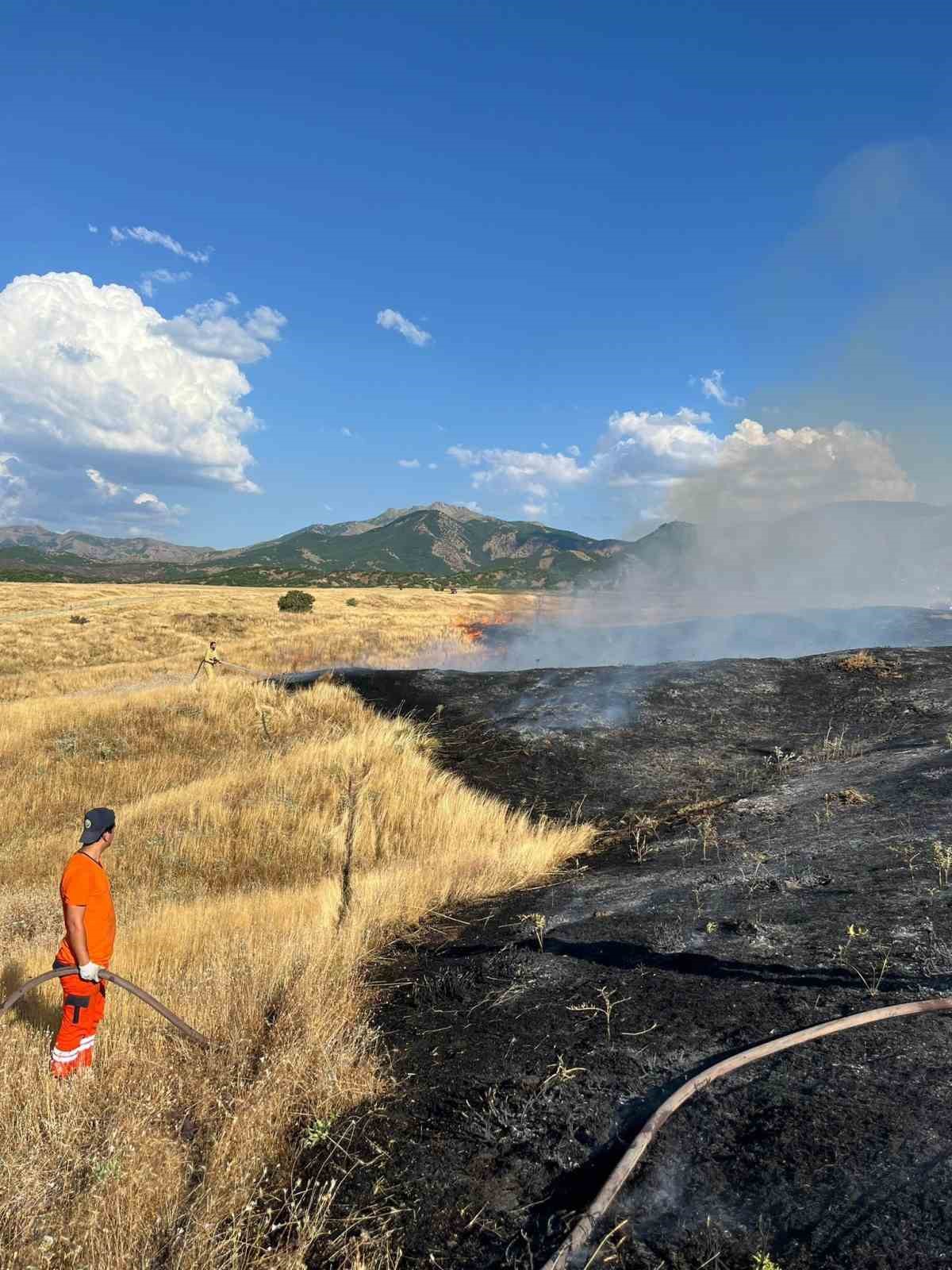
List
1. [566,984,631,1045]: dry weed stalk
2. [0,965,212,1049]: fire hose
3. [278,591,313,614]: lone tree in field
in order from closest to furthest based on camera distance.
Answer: [0,965,212,1049]: fire hose
[566,984,631,1045]: dry weed stalk
[278,591,313,614]: lone tree in field

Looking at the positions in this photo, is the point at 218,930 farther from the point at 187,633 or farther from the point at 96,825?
the point at 187,633

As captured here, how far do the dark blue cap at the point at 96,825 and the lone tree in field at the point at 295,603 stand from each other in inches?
1643

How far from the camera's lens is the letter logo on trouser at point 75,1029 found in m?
3.87

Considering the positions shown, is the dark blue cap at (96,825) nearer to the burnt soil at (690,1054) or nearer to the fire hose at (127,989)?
the fire hose at (127,989)

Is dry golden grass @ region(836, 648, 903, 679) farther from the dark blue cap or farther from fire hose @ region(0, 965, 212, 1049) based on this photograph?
the dark blue cap

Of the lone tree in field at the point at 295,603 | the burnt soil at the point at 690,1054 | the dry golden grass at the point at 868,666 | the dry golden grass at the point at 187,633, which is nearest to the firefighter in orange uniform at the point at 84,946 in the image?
the burnt soil at the point at 690,1054

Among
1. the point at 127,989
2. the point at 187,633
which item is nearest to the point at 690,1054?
the point at 127,989

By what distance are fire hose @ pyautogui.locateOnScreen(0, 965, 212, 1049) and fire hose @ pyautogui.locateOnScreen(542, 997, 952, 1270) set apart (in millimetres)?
2372

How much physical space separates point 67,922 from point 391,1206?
238 centimetres

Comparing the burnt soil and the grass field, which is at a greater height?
the burnt soil

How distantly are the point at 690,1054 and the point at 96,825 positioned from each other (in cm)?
361

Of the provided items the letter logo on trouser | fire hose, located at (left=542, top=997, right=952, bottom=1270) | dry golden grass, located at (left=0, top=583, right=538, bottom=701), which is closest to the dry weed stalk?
fire hose, located at (left=542, top=997, right=952, bottom=1270)

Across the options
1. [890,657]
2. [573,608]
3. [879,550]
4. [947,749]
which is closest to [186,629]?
[573,608]

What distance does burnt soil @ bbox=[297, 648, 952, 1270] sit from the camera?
2.73m
